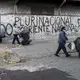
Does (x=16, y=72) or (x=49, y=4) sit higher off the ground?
(x=49, y=4)

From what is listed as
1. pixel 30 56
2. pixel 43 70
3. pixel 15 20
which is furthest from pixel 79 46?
pixel 15 20

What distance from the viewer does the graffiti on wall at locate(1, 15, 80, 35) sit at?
19234mm

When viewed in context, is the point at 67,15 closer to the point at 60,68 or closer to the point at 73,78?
the point at 60,68

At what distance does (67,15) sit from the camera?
21.7 m

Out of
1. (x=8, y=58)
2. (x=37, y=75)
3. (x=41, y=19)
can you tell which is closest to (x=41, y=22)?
(x=41, y=19)

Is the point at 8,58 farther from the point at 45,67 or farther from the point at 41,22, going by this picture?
the point at 41,22

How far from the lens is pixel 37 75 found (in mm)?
8523

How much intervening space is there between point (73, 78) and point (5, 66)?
3452mm

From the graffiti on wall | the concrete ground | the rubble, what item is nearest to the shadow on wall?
the concrete ground

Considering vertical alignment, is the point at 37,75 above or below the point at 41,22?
below

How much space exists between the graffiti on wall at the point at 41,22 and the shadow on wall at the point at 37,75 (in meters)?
10.3

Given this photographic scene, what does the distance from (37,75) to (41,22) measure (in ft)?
40.4

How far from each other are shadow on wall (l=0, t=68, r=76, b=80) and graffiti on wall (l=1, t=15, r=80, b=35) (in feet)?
33.7

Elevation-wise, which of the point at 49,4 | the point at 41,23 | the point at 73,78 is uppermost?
the point at 49,4
